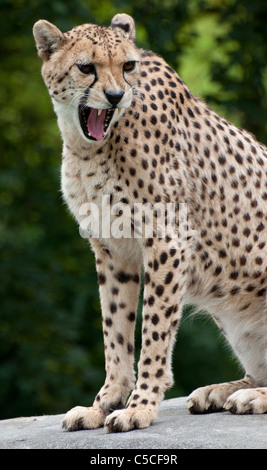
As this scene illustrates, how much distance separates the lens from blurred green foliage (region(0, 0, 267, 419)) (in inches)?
403

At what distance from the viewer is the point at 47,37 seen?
543 cm

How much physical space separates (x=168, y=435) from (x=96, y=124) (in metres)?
1.75

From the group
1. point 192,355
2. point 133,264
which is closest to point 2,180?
point 192,355

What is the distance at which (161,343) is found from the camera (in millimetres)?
5398

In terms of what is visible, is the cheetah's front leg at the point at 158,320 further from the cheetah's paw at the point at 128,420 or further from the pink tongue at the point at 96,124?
the pink tongue at the point at 96,124

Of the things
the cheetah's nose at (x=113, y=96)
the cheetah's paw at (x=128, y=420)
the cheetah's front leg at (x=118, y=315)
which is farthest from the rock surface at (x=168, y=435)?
the cheetah's nose at (x=113, y=96)

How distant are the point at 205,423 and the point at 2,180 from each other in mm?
5792

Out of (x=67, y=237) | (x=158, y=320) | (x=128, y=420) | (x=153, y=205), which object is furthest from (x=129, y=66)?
(x=67, y=237)

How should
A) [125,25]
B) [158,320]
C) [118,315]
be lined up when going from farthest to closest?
[118,315]
[125,25]
[158,320]

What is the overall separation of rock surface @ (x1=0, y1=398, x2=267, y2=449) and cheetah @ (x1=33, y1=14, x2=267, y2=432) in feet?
0.42

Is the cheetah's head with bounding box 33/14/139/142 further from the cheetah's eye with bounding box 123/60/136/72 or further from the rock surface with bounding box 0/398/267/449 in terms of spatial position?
the rock surface with bounding box 0/398/267/449

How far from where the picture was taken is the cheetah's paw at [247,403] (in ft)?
17.9

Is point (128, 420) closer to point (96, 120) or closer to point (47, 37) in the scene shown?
point (96, 120)
